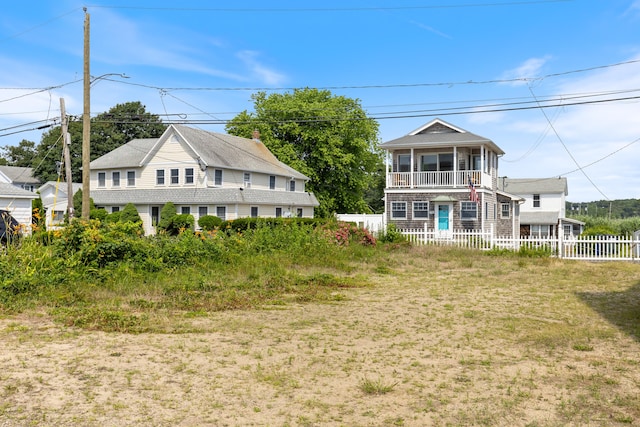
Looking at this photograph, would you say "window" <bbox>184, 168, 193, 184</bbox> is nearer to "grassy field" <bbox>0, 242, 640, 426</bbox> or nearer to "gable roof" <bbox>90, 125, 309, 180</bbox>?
"gable roof" <bbox>90, 125, 309, 180</bbox>

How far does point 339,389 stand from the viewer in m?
6.02

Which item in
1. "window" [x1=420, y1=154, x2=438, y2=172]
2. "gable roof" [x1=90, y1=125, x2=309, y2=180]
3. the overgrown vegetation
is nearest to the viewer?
the overgrown vegetation

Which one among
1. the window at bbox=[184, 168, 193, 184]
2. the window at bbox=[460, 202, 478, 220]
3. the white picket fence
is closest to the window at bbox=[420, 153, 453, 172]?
the window at bbox=[460, 202, 478, 220]

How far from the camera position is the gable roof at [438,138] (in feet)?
111

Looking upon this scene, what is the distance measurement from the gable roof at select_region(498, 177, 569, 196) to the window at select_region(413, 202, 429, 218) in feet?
97.6

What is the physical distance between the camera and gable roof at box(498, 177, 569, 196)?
62500mm

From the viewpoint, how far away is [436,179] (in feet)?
115

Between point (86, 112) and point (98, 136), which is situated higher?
point (98, 136)

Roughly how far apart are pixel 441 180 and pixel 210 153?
17.3 meters

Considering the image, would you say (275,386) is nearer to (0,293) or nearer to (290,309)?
(290,309)

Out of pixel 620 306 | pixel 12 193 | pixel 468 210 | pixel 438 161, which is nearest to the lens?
pixel 620 306

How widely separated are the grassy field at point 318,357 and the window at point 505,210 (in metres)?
27.1

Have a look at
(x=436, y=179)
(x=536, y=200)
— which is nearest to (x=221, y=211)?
(x=436, y=179)

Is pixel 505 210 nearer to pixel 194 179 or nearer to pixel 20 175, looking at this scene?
pixel 194 179
